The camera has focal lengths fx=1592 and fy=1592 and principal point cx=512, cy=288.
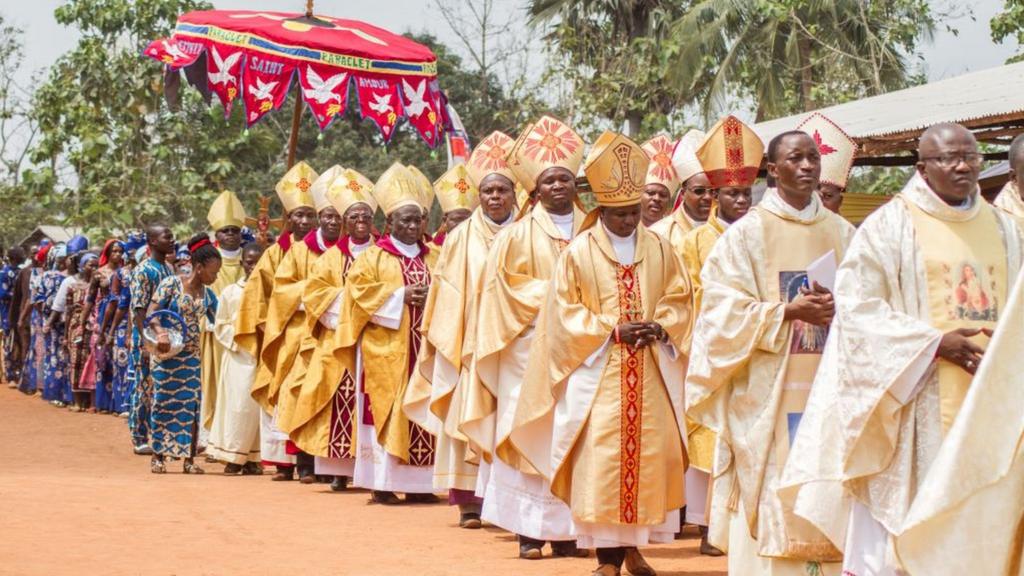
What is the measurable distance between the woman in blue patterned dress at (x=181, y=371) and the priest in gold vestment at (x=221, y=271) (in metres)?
1.10

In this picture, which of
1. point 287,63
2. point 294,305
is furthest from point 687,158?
point 287,63

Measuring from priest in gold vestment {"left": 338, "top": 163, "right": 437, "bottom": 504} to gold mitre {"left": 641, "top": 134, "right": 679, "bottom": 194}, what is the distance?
200 cm

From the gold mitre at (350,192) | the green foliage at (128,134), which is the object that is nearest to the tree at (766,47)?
the green foliage at (128,134)

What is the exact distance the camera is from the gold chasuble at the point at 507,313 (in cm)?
942

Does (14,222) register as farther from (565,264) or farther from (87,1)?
(565,264)

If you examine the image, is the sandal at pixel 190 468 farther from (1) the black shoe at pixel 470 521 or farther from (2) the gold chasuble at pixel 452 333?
(1) the black shoe at pixel 470 521

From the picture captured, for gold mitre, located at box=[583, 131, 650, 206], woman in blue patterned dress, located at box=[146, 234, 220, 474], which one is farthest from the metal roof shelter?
A: woman in blue patterned dress, located at box=[146, 234, 220, 474]

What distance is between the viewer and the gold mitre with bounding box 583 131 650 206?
834cm

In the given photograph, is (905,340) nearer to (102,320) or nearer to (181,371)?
(181,371)

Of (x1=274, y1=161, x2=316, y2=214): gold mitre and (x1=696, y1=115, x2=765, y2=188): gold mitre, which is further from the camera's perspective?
(x1=274, y1=161, x2=316, y2=214): gold mitre

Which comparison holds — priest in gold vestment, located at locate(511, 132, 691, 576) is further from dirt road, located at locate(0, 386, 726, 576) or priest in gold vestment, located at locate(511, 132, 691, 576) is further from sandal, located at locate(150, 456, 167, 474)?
sandal, located at locate(150, 456, 167, 474)

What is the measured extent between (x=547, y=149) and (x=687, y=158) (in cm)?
135

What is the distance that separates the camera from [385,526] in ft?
35.2

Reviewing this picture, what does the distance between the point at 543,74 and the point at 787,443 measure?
20.3 meters
